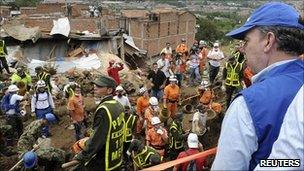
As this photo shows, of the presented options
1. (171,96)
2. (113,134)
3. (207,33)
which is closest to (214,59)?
(171,96)

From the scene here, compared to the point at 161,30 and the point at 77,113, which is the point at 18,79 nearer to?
the point at 77,113

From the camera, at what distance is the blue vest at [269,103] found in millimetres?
1674

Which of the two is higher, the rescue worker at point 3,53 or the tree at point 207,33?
the rescue worker at point 3,53

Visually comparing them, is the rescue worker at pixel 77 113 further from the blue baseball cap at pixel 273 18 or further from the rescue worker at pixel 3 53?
the blue baseball cap at pixel 273 18

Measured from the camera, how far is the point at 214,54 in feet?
44.0

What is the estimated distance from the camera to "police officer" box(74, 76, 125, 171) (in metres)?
4.34

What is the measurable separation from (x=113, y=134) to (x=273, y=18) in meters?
2.88

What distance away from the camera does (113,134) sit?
447cm

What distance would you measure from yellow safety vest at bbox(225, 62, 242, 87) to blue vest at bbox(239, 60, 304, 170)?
9.62m

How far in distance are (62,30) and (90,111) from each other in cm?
925

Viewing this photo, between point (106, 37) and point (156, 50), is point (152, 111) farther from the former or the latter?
point (156, 50)

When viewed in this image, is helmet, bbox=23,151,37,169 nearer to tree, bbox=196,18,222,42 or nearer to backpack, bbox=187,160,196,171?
backpack, bbox=187,160,196,171

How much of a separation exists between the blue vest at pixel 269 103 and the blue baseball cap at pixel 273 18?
19 centimetres

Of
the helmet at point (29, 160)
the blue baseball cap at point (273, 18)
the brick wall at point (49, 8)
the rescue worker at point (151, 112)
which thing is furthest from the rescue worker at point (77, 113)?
the brick wall at point (49, 8)
